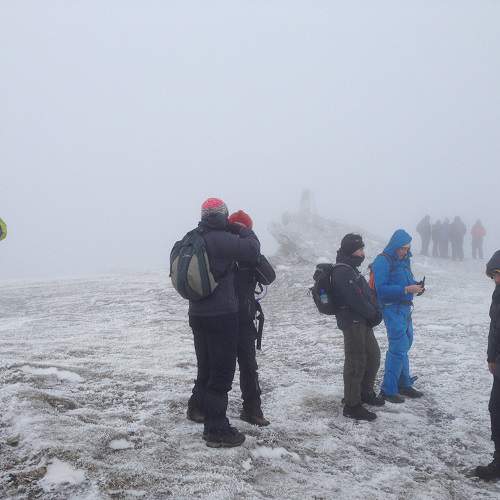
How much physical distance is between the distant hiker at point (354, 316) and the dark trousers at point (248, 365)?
131 cm

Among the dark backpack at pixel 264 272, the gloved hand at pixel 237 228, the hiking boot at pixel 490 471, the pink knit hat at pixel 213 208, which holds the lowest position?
the hiking boot at pixel 490 471

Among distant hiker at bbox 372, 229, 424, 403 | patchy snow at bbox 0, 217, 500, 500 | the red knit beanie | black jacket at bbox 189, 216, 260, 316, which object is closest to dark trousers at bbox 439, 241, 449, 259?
patchy snow at bbox 0, 217, 500, 500

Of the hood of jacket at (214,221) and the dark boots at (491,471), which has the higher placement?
the hood of jacket at (214,221)

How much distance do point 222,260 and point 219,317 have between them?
0.57 metres

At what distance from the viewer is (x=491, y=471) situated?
4902mm

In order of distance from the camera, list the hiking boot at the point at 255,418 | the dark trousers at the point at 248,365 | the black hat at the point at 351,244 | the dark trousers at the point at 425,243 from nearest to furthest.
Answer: the dark trousers at the point at 248,365, the hiking boot at the point at 255,418, the black hat at the point at 351,244, the dark trousers at the point at 425,243

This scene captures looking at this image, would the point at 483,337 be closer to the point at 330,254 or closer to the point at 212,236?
the point at 212,236

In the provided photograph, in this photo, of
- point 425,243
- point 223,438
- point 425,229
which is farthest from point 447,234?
point 223,438

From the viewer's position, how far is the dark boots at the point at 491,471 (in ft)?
16.1

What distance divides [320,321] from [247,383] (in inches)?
298

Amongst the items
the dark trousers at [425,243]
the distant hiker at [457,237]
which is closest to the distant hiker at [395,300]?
the distant hiker at [457,237]

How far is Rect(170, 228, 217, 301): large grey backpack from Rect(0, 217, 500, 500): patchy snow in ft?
5.14

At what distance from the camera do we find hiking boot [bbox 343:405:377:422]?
6133 millimetres

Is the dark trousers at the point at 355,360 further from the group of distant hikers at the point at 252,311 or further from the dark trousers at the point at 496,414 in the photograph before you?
the dark trousers at the point at 496,414
